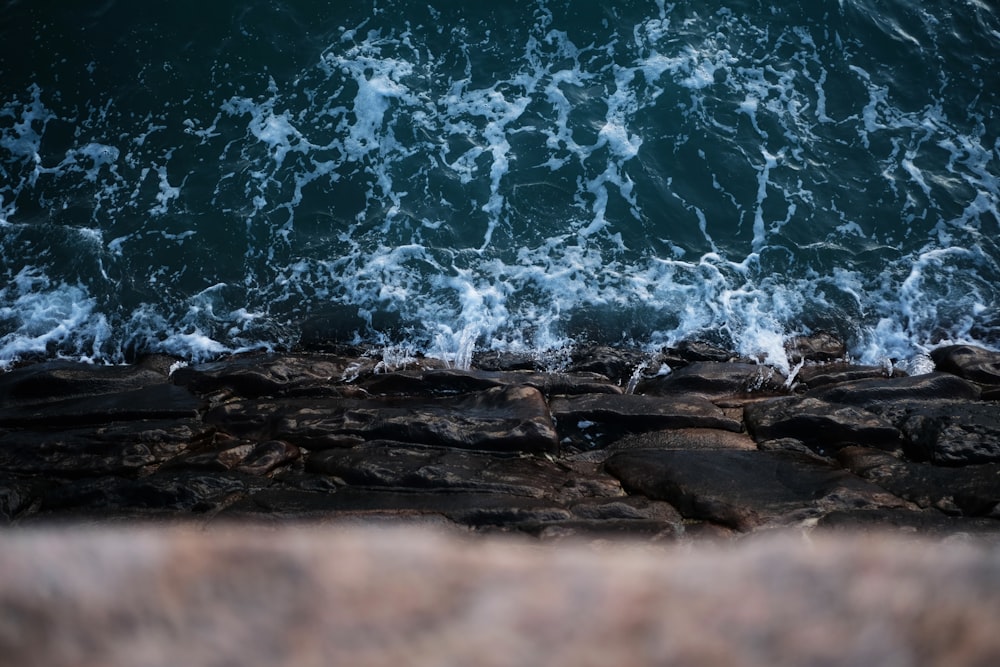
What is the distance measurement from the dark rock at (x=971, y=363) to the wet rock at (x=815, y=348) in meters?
1.20

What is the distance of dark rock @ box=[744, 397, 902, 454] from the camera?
28.9ft

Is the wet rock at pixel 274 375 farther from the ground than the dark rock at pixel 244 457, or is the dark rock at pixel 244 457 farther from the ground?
the wet rock at pixel 274 375

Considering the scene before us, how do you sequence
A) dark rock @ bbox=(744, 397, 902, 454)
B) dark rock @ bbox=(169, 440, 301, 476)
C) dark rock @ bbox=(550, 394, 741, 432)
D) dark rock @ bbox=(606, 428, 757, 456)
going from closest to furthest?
dark rock @ bbox=(169, 440, 301, 476) < dark rock @ bbox=(606, 428, 757, 456) < dark rock @ bbox=(744, 397, 902, 454) < dark rock @ bbox=(550, 394, 741, 432)

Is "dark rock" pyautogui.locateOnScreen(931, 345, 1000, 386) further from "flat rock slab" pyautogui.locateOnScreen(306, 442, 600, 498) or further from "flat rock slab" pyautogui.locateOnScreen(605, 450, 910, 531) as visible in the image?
"flat rock slab" pyautogui.locateOnScreen(306, 442, 600, 498)

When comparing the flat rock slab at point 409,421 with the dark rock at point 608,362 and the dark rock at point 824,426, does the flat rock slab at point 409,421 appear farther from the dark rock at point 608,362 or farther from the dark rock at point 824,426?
the dark rock at point 824,426

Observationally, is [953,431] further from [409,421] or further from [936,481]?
[409,421]

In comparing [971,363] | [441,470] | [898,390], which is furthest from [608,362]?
[971,363]

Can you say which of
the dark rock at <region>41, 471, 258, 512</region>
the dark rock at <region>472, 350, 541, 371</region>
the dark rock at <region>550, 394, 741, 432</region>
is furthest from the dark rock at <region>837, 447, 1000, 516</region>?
the dark rock at <region>41, 471, 258, 512</region>

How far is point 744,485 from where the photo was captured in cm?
786

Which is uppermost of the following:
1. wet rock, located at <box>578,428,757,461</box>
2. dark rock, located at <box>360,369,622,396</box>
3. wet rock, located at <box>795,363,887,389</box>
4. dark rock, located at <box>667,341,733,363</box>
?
dark rock, located at <box>667,341,733,363</box>

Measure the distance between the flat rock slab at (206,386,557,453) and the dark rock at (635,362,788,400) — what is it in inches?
63.7

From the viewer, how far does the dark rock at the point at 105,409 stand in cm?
919

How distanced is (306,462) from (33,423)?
3.44m

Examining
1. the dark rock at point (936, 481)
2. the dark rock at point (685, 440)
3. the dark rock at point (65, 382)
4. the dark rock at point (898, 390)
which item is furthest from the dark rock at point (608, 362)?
the dark rock at point (65, 382)
